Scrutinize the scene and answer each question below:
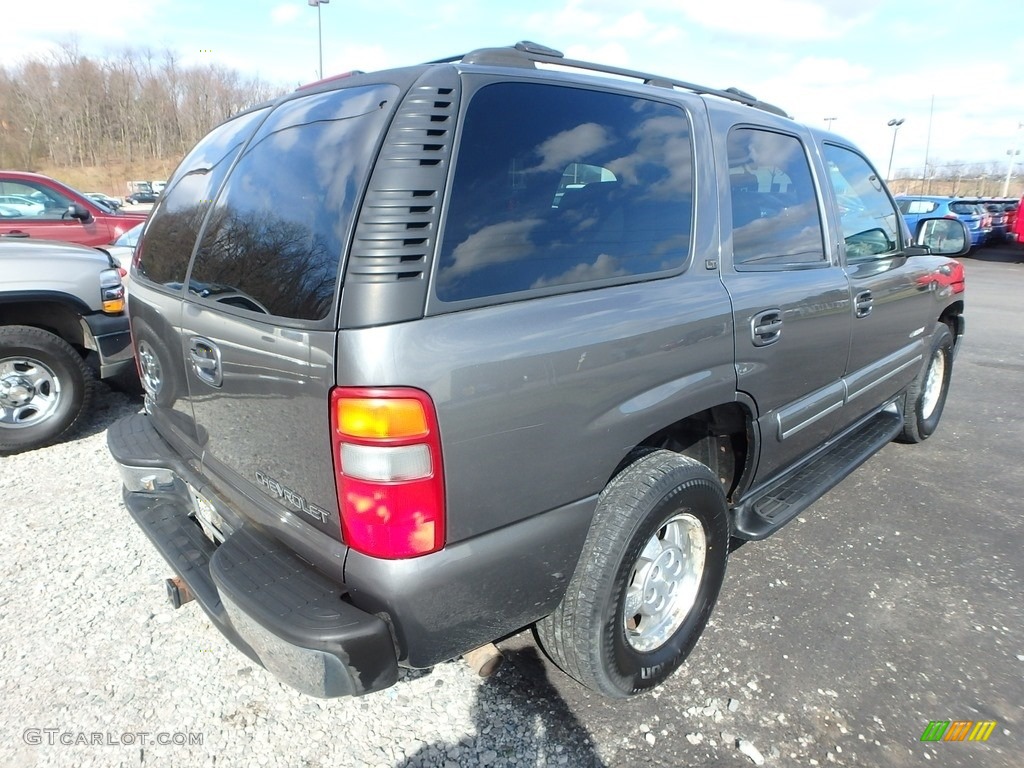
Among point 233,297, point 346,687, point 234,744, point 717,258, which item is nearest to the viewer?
point 346,687

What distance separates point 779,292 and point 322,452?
188 cm

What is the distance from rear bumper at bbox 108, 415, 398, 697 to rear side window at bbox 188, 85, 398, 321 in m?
0.72

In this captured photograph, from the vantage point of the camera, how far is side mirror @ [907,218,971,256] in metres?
4.20

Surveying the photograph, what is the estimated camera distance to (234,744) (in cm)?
213

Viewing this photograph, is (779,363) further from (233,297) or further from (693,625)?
(233,297)

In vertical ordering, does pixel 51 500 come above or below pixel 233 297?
below

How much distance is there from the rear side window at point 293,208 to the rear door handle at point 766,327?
5.02 feet

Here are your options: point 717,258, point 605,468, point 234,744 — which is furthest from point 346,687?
point 717,258

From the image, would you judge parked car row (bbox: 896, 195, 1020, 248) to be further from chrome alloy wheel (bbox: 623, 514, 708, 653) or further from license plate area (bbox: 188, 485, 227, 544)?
license plate area (bbox: 188, 485, 227, 544)

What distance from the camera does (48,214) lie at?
800 cm

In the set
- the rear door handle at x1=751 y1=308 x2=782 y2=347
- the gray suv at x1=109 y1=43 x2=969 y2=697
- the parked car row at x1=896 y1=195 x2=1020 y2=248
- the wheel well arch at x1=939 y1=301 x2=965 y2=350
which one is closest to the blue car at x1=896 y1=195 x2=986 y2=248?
the parked car row at x1=896 y1=195 x2=1020 y2=248

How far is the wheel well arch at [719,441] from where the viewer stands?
2424 millimetres

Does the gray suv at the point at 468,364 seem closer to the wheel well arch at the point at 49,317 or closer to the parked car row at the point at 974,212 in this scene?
the wheel well arch at the point at 49,317

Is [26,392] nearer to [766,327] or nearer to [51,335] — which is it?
[51,335]
